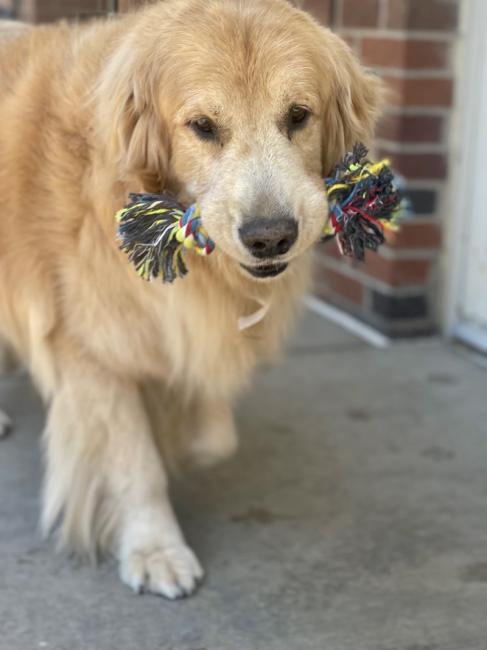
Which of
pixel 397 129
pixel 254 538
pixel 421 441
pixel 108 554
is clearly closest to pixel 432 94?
pixel 397 129

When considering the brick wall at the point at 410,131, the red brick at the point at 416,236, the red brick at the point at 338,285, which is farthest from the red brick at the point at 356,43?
the red brick at the point at 338,285

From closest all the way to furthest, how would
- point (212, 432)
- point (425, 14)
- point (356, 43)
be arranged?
Answer: 1. point (212, 432)
2. point (425, 14)
3. point (356, 43)

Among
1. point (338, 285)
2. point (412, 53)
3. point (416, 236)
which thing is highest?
point (412, 53)

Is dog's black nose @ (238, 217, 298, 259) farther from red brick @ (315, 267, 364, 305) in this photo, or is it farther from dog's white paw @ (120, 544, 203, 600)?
red brick @ (315, 267, 364, 305)

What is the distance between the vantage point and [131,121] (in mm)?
2301

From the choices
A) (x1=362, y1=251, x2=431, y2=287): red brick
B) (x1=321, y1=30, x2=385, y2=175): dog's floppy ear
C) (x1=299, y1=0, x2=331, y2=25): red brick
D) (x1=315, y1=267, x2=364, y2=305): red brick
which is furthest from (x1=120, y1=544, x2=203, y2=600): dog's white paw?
(x1=299, y1=0, x2=331, y2=25): red brick

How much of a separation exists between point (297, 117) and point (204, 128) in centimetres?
24

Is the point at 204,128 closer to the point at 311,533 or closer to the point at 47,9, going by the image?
the point at 311,533

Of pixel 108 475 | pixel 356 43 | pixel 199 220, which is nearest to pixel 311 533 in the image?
pixel 108 475

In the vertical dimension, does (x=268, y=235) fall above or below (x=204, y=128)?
below

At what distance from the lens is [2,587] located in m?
2.42

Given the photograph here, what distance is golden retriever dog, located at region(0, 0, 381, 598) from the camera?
6.93ft

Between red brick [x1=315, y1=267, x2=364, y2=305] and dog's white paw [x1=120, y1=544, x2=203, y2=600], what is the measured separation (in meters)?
2.16

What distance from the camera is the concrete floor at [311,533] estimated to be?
226 centimetres
